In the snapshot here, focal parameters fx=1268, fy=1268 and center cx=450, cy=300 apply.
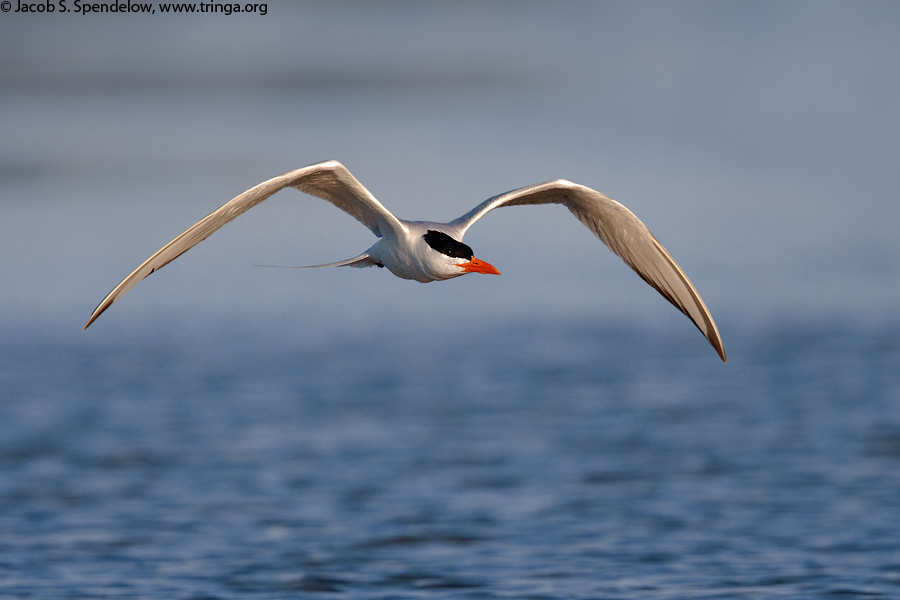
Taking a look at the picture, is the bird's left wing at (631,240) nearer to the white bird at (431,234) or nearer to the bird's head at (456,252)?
the white bird at (431,234)

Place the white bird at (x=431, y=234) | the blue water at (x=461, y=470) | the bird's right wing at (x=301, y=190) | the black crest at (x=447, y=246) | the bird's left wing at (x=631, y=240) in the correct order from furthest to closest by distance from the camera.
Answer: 1. the blue water at (x=461, y=470)
2. the bird's left wing at (x=631, y=240)
3. the black crest at (x=447, y=246)
4. the white bird at (x=431, y=234)
5. the bird's right wing at (x=301, y=190)

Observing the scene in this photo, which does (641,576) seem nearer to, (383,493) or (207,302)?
(383,493)

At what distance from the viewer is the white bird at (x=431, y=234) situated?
792cm

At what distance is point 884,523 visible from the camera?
14500mm

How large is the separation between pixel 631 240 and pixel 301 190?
2.51 metres

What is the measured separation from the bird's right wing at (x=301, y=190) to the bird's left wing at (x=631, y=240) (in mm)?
761

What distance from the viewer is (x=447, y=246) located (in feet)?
27.2

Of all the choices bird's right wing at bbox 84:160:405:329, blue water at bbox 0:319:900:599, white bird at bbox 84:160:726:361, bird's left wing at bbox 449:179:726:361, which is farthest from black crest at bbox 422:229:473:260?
blue water at bbox 0:319:900:599

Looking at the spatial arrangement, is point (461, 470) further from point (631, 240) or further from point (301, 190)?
point (301, 190)

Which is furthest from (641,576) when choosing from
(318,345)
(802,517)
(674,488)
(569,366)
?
(318,345)

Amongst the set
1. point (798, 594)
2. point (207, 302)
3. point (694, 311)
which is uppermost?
point (207, 302)

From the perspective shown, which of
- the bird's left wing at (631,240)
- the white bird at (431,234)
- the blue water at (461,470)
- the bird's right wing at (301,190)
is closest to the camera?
the bird's right wing at (301,190)

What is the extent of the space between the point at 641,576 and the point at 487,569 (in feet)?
5.55

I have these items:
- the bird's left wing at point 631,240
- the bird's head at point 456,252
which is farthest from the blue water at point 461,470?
the bird's head at point 456,252
